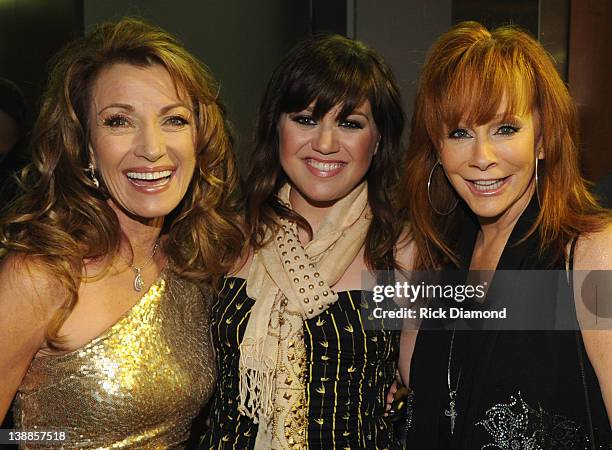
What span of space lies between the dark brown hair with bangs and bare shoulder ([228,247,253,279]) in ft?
0.15

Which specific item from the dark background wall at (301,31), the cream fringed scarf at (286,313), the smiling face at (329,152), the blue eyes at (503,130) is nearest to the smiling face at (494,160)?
the blue eyes at (503,130)

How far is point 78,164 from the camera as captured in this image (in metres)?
2.05

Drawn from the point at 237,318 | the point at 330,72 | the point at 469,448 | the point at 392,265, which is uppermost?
the point at 330,72

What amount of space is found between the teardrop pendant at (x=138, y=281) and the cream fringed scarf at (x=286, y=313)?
13.3 inches

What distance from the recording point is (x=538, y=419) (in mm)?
1819

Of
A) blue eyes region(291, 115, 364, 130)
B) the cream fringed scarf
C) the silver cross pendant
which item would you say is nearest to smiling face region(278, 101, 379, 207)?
blue eyes region(291, 115, 364, 130)

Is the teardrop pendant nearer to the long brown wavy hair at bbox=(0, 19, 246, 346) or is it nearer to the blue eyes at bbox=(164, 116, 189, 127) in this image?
the long brown wavy hair at bbox=(0, 19, 246, 346)

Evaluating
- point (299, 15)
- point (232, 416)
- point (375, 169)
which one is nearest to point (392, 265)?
point (375, 169)

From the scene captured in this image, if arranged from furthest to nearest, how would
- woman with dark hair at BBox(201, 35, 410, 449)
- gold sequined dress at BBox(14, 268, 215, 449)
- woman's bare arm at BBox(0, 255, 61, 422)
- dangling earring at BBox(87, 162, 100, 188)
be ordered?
1. woman with dark hair at BBox(201, 35, 410, 449)
2. dangling earring at BBox(87, 162, 100, 188)
3. gold sequined dress at BBox(14, 268, 215, 449)
4. woman's bare arm at BBox(0, 255, 61, 422)

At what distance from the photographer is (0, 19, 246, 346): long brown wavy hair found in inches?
76.5

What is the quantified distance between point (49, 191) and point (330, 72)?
90cm

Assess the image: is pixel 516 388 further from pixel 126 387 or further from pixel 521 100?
pixel 126 387

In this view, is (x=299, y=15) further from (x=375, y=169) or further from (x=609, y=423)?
(x=609, y=423)

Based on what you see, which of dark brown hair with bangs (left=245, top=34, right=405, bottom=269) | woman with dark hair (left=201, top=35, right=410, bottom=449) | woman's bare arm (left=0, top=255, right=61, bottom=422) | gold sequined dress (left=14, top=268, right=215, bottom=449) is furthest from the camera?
dark brown hair with bangs (left=245, top=34, right=405, bottom=269)
